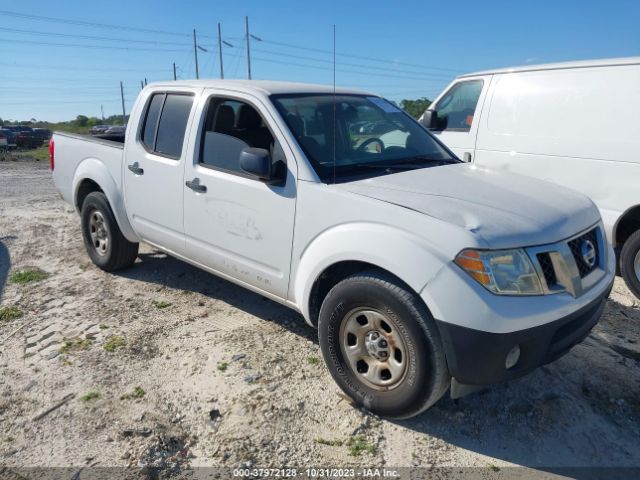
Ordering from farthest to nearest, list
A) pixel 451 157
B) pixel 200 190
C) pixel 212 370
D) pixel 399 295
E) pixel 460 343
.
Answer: pixel 451 157, pixel 200 190, pixel 212 370, pixel 399 295, pixel 460 343

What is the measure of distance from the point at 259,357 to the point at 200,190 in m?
1.29

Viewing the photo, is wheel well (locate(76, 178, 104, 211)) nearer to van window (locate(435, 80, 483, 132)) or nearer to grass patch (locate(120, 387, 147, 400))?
grass patch (locate(120, 387, 147, 400))

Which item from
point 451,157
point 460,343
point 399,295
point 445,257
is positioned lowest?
point 460,343

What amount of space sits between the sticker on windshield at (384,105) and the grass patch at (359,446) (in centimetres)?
261

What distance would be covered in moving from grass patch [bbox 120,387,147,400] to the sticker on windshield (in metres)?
2.78

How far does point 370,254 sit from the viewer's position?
283 centimetres

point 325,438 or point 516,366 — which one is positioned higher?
point 516,366

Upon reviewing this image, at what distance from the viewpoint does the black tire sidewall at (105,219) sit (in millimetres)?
5086

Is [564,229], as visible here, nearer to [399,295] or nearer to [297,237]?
[399,295]

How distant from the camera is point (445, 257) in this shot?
2574 millimetres

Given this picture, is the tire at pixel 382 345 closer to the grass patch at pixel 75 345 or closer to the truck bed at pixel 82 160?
the grass patch at pixel 75 345

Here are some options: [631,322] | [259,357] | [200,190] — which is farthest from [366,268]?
[631,322]

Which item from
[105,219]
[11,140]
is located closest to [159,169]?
[105,219]

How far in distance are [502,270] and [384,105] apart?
2.29 m
